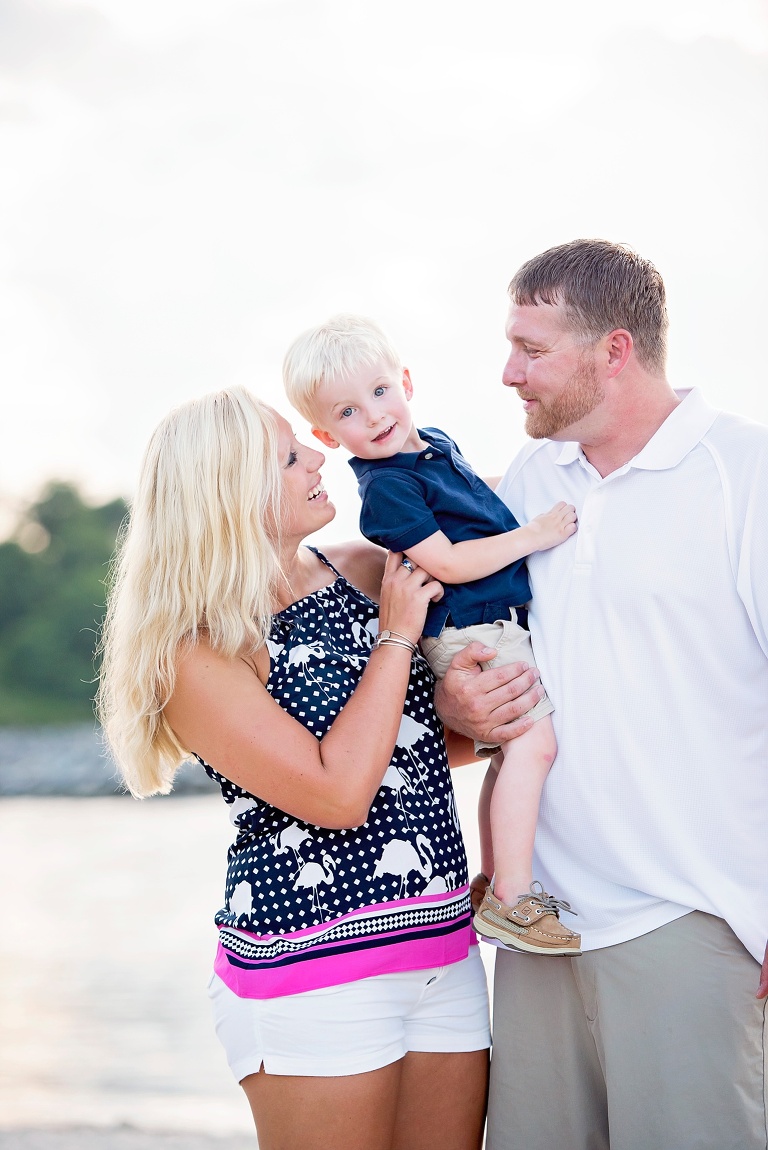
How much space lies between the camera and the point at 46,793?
21.3 metres

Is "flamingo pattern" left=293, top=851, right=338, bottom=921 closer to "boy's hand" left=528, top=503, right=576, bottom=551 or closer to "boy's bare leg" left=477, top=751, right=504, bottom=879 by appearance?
"boy's bare leg" left=477, top=751, right=504, bottom=879

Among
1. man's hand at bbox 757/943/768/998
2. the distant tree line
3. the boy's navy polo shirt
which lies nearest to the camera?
man's hand at bbox 757/943/768/998

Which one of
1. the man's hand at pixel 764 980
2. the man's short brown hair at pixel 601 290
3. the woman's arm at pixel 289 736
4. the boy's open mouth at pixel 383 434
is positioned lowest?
the man's hand at pixel 764 980

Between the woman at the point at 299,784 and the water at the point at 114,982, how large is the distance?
9.04ft

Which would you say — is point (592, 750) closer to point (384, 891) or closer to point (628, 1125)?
point (384, 891)

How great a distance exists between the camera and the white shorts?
201 cm

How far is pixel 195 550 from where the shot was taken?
2141mm

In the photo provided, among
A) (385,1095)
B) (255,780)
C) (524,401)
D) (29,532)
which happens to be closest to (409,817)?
(255,780)

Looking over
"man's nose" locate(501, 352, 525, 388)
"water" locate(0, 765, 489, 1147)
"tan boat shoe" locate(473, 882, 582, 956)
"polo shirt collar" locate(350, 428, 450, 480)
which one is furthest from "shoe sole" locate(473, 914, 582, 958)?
"water" locate(0, 765, 489, 1147)

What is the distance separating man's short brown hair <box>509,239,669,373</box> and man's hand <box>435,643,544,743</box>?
2.23 ft

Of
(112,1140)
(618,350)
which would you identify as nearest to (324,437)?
(618,350)

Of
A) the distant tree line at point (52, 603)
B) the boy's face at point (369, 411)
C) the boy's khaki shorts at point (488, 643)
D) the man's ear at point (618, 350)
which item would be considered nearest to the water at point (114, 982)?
the boy's khaki shorts at point (488, 643)

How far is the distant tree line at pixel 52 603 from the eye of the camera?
3325cm

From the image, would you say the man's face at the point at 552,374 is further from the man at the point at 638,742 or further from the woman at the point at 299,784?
the woman at the point at 299,784
